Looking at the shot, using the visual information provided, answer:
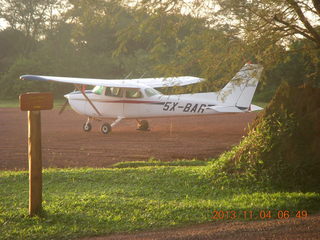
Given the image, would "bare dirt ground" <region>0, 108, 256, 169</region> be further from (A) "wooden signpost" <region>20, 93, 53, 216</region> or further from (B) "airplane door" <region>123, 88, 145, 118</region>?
(A) "wooden signpost" <region>20, 93, 53, 216</region>

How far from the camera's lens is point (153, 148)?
14.5 m

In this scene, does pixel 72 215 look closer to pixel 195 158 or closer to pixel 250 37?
pixel 250 37

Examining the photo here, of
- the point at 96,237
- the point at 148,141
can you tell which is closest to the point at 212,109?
the point at 148,141

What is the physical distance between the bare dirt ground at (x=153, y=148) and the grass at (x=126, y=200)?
49cm

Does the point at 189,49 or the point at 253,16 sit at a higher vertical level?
the point at 253,16

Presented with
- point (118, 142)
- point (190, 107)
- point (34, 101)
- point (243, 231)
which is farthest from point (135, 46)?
point (243, 231)

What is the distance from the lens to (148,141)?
53.2 feet

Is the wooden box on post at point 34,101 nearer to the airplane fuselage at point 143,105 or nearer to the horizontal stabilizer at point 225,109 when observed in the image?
the airplane fuselage at point 143,105

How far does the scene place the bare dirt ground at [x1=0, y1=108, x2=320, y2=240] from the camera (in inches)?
210

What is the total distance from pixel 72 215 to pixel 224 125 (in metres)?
16.2

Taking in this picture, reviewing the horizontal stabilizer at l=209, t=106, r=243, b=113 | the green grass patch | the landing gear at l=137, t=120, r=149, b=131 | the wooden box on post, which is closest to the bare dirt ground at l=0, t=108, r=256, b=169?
the landing gear at l=137, t=120, r=149, b=131

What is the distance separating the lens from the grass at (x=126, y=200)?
19.0ft
